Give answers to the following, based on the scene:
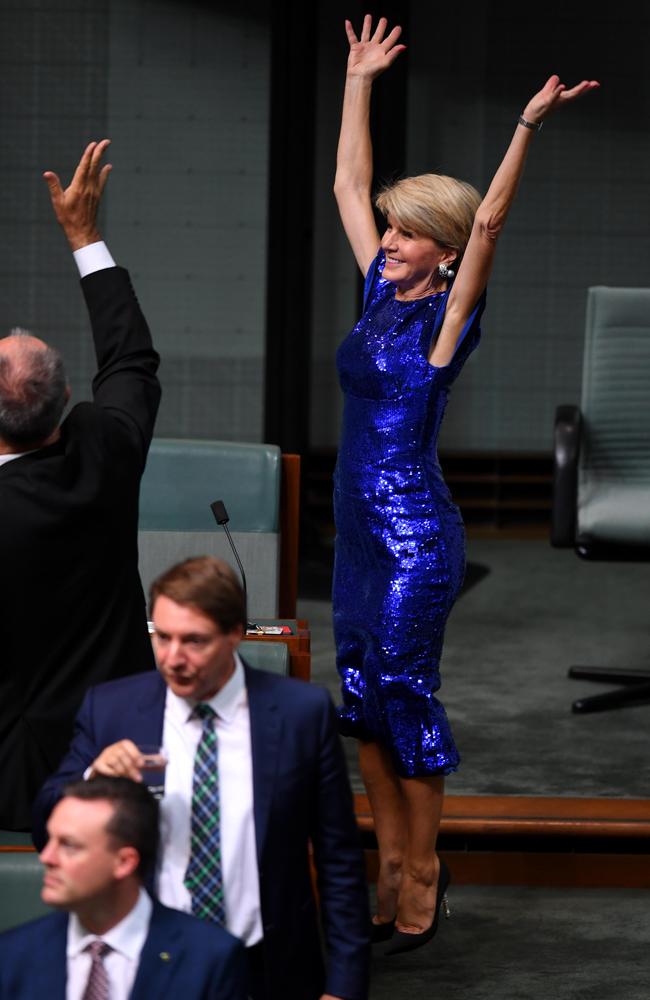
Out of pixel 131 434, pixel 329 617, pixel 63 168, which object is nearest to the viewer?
pixel 131 434

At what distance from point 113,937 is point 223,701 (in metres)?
0.33

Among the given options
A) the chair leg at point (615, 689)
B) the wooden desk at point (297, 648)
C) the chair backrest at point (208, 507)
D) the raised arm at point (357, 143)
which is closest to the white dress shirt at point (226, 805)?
the wooden desk at point (297, 648)

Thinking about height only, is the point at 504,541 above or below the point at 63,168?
below

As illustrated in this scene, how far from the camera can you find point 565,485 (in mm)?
4645

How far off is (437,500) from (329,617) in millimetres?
3034

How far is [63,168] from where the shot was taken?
22.6 feet

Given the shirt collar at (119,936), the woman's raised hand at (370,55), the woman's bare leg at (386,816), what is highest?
the woman's raised hand at (370,55)

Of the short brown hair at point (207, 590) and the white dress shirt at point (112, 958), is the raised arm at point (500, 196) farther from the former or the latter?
the white dress shirt at point (112, 958)

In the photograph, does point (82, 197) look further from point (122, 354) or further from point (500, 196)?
point (500, 196)

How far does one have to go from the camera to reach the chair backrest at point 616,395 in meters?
4.74

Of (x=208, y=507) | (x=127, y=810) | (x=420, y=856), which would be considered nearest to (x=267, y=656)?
(x=420, y=856)

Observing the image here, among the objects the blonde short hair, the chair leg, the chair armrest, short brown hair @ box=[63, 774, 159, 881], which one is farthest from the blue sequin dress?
the chair leg

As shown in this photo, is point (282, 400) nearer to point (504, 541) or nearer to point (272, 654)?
point (504, 541)

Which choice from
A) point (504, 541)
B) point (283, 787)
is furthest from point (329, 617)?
point (283, 787)
